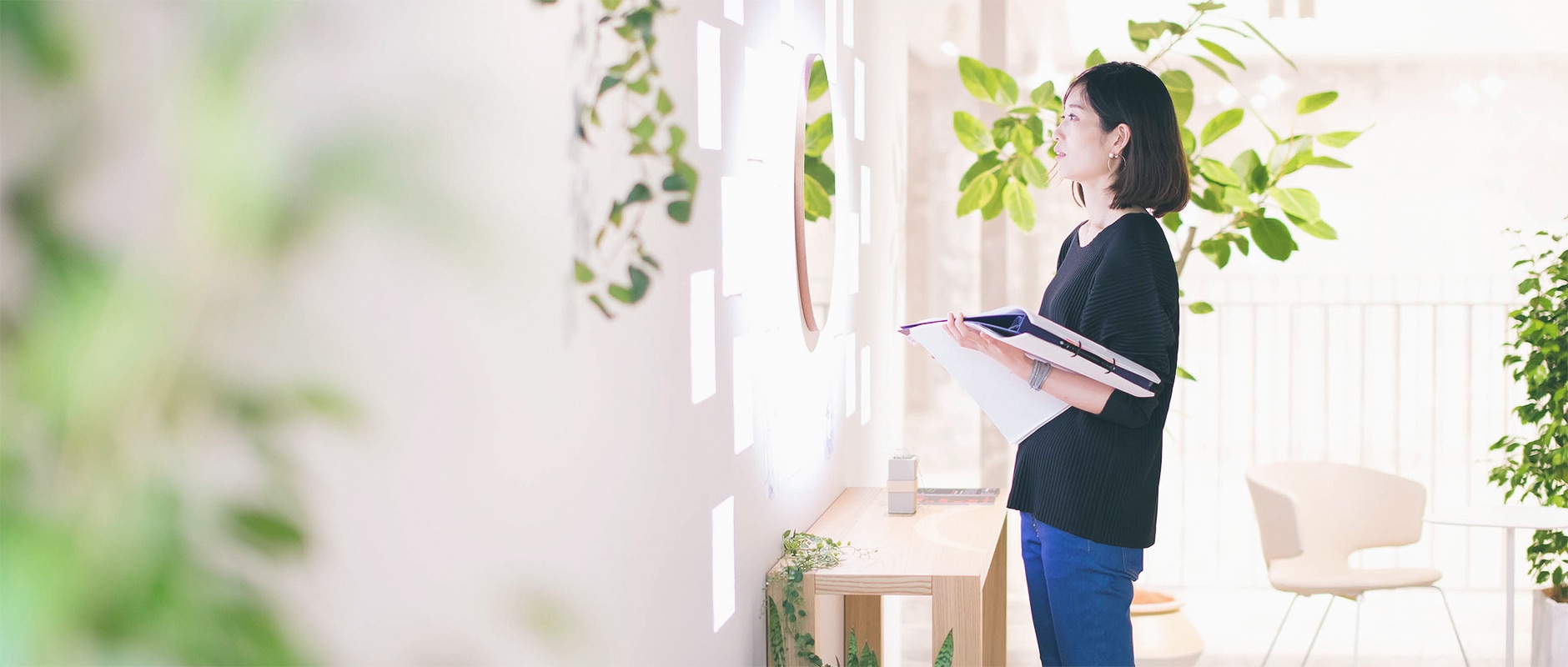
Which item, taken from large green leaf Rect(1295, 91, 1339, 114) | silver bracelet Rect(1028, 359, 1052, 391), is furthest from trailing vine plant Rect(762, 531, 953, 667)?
large green leaf Rect(1295, 91, 1339, 114)

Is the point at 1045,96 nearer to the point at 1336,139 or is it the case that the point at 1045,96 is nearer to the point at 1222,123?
the point at 1222,123

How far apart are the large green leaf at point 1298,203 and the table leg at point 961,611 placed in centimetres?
184

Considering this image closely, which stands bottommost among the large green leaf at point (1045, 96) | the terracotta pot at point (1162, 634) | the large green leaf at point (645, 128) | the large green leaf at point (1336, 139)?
the terracotta pot at point (1162, 634)

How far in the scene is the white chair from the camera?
3.49 meters

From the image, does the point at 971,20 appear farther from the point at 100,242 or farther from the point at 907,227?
the point at 100,242

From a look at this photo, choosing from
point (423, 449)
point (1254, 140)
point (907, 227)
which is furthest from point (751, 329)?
point (1254, 140)

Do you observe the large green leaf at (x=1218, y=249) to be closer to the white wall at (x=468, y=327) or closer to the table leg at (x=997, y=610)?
the table leg at (x=997, y=610)

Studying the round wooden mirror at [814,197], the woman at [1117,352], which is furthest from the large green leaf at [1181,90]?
the woman at [1117,352]

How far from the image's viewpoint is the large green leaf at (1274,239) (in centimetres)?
338

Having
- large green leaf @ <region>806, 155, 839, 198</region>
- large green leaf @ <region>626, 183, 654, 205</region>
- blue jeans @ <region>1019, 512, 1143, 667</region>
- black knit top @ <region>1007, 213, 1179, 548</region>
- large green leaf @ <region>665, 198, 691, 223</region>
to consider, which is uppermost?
large green leaf @ <region>806, 155, 839, 198</region>

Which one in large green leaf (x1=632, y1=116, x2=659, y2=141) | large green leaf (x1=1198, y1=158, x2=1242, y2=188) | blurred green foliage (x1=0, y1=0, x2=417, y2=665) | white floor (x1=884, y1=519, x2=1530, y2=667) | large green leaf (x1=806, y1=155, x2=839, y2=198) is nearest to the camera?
blurred green foliage (x1=0, y1=0, x2=417, y2=665)

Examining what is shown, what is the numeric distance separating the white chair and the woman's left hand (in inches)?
76.4

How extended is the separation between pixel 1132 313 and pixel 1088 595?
0.43 metres

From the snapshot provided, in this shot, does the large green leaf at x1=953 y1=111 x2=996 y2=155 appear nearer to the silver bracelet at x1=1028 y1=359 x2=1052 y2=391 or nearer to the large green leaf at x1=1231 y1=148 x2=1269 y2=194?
the large green leaf at x1=1231 y1=148 x2=1269 y2=194
